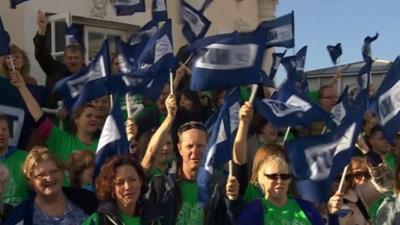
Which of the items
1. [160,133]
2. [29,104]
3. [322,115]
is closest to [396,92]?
[322,115]

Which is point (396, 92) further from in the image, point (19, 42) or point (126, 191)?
point (19, 42)

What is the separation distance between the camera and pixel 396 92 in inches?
284

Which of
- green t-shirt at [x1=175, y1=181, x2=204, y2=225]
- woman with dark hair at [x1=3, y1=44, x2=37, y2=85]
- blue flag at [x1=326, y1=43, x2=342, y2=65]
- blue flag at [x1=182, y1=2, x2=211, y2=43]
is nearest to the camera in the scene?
green t-shirt at [x1=175, y1=181, x2=204, y2=225]

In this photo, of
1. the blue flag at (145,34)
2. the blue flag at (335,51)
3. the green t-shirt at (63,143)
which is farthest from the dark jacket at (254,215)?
the blue flag at (335,51)

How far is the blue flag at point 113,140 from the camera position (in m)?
5.73

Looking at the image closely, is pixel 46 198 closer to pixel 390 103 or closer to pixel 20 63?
pixel 20 63

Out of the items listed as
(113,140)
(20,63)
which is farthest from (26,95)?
(113,140)

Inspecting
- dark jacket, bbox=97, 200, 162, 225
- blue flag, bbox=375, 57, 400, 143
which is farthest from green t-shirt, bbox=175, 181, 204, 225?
blue flag, bbox=375, 57, 400, 143

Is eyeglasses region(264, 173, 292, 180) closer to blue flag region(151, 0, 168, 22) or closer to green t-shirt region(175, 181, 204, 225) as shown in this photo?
green t-shirt region(175, 181, 204, 225)

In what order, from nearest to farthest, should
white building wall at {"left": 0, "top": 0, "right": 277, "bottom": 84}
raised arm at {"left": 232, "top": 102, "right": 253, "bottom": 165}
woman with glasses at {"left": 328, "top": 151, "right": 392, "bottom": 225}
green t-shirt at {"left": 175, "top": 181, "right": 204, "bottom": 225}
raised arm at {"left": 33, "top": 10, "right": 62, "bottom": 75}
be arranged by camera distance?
green t-shirt at {"left": 175, "top": 181, "right": 204, "bottom": 225} < raised arm at {"left": 232, "top": 102, "right": 253, "bottom": 165} < woman with glasses at {"left": 328, "top": 151, "right": 392, "bottom": 225} < raised arm at {"left": 33, "top": 10, "right": 62, "bottom": 75} < white building wall at {"left": 0, "top": 0, "right": 277, "bottom": 84}

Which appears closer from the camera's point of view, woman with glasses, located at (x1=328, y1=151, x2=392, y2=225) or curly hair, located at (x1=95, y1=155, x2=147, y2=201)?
curly hair, located at (x1=95, y1=155, x2=147, y2=201)

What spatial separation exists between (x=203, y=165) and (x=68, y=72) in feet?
8.71

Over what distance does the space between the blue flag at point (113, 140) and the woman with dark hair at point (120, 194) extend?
23.3 inches

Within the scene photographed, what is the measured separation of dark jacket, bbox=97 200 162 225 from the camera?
495 centimetres
